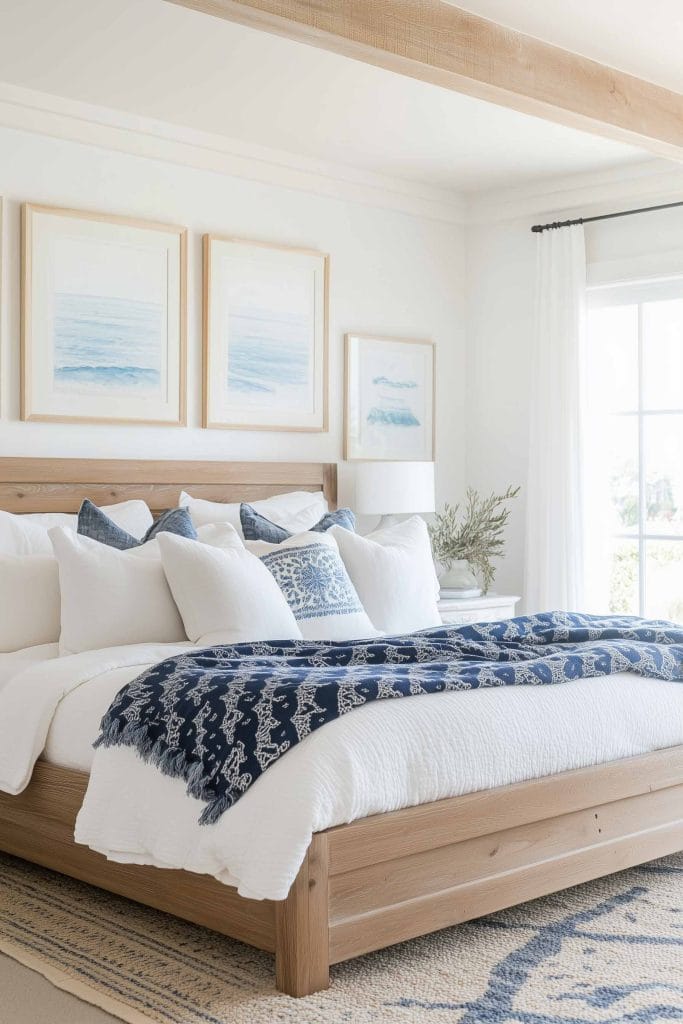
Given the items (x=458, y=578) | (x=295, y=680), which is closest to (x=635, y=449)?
(x=458, y=578)

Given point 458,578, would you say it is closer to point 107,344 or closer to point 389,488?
point 389,488

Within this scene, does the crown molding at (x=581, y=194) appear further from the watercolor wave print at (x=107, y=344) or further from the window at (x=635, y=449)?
the watercolor wave print at (x=107, y=344)

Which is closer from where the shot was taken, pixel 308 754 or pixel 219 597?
pixel 308 754

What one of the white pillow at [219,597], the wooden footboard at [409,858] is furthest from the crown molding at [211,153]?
the wooden footboard at [409,858]

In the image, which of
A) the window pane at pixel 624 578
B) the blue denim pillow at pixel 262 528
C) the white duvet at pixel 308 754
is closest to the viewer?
the white duvet at pixel 308 754

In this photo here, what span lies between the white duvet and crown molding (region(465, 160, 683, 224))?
287 centimetres

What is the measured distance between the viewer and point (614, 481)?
5742 mm

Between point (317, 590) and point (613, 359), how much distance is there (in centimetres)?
240

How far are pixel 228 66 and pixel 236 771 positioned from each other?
8.91ft

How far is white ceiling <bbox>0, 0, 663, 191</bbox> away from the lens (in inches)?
155

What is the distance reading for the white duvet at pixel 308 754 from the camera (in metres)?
2.55

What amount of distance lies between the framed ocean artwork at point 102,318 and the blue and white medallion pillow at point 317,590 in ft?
3.54

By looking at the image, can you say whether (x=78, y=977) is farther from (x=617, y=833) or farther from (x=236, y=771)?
(x=617, y=833)

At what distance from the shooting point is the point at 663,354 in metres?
5.61
